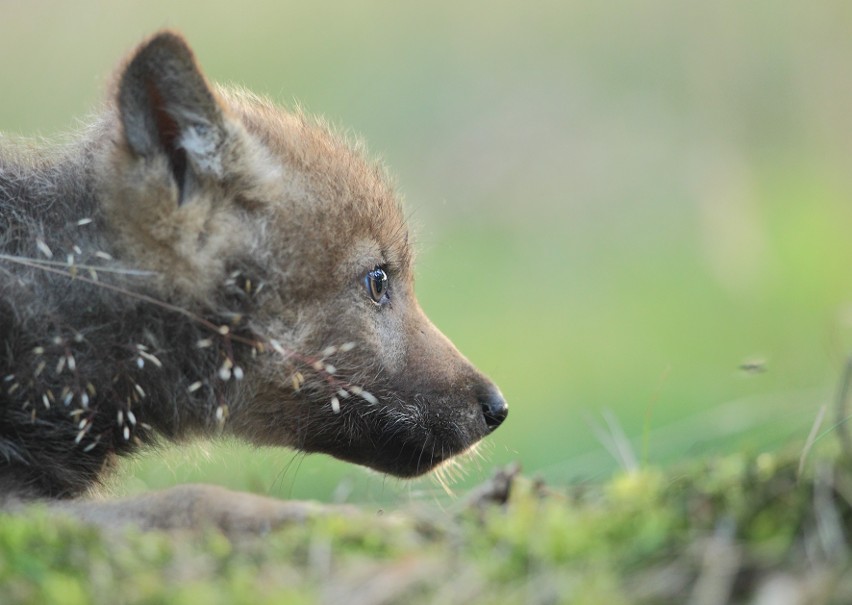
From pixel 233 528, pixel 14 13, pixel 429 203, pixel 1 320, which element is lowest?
pixel 429 203

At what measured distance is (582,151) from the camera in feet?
43.6

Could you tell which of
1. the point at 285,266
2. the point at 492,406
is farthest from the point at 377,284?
the point at 492,406

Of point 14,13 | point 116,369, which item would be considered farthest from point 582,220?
point 116,369

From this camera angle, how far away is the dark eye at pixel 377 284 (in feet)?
15.2

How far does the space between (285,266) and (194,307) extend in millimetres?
409

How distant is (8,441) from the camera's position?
13.0 ft

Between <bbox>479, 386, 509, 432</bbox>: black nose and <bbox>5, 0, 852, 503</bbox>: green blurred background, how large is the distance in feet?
13.0

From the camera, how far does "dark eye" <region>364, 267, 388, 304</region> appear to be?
462cm

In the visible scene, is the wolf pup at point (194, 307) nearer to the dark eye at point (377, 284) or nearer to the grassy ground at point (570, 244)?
the dark eye at point (377, 284)

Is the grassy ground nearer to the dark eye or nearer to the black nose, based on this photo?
the black nose

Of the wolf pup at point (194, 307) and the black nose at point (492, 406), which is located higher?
the wolf pup at point (194, 307)

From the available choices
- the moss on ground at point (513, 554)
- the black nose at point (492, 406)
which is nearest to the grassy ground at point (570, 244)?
the moss on ground at point (513, 554)

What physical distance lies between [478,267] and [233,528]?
917 centimetres

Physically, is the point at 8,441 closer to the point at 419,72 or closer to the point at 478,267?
the point at 478,267
